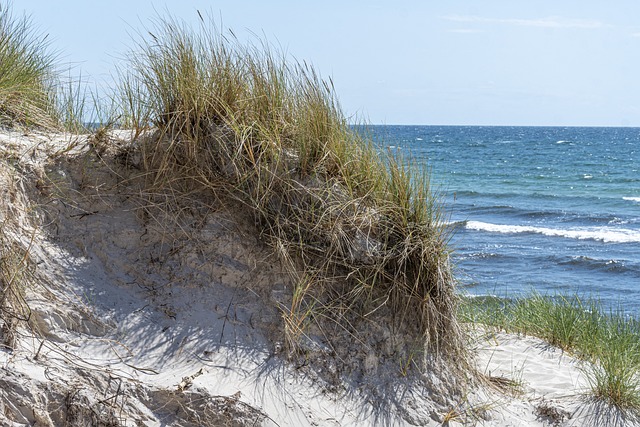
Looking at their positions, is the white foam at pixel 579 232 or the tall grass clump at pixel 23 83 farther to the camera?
the white foam at pixel 579 232

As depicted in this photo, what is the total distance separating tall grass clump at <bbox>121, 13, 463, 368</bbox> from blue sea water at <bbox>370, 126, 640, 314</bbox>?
0.34 meters

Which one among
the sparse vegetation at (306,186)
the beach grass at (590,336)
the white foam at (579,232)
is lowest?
the white foam at (579,232)

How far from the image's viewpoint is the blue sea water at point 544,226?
36.4ft

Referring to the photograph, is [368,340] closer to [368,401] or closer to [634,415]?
[368,401]

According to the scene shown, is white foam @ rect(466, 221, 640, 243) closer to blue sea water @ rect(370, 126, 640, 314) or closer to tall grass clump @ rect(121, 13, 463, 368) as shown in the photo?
blue sea water @ rect(370, 126, 640, 314)

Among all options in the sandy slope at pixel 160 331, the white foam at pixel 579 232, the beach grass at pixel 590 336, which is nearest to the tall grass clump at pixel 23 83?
the sandy slope at pixel 160 331

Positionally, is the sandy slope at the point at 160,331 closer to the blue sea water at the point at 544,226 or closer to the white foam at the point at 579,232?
the blue sea water at the point at 544,226

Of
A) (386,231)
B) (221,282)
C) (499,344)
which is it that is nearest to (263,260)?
(221,282)

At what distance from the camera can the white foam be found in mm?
16734

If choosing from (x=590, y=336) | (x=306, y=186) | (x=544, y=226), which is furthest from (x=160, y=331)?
(x=544, y=226)

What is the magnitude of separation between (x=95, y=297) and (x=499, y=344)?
11.7ft

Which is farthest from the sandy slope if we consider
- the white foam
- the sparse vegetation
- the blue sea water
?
the white foam

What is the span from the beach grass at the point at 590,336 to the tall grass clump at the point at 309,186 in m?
0.76

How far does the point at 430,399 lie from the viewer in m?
4.47
